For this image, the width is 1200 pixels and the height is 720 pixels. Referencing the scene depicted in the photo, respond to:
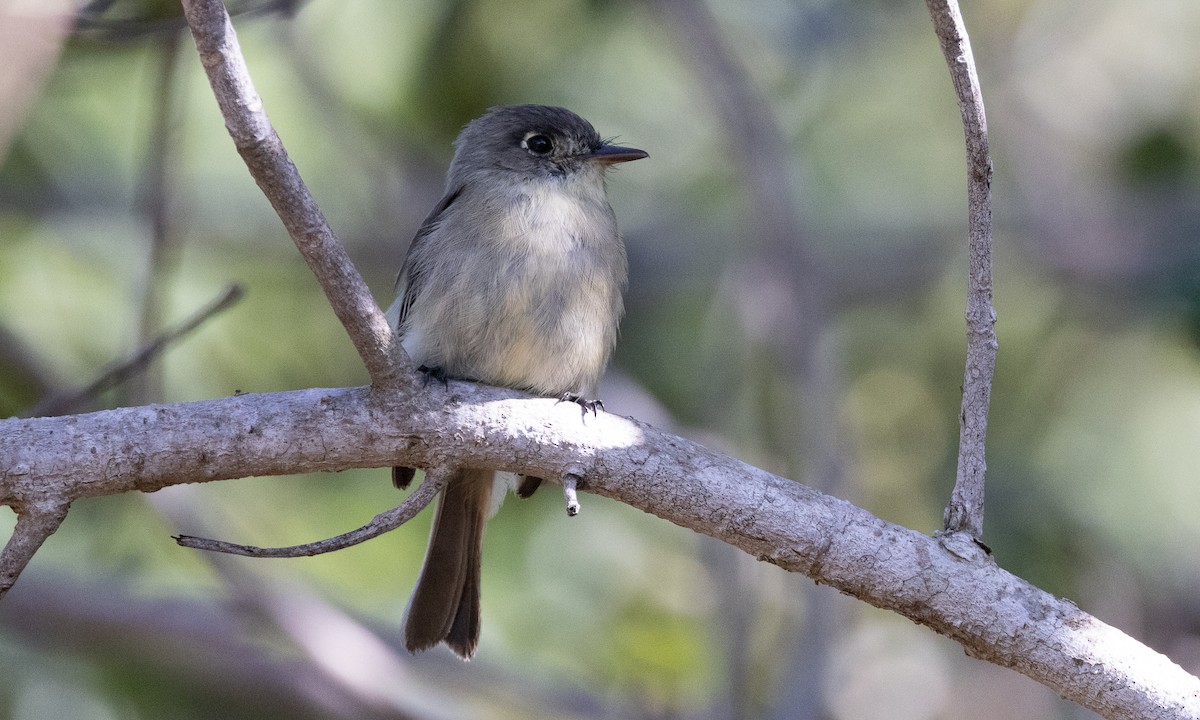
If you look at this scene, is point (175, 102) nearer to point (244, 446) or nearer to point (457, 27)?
point (457, 27)

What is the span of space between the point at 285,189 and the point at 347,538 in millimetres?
655

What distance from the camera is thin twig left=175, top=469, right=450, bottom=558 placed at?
7.51 ft

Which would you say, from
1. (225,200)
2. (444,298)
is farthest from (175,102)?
(444,298)

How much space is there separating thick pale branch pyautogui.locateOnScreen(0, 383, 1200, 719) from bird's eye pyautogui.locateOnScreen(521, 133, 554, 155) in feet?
5.05

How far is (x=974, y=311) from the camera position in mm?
2551

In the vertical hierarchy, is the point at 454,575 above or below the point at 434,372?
below

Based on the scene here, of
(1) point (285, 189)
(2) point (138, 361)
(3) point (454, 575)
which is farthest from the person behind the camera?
(3) point (454, 575)

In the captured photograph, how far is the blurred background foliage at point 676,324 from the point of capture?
530 cm

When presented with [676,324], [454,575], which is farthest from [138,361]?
[676,324]

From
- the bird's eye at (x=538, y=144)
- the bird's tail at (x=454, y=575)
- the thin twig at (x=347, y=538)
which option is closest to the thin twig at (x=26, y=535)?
the thin twig at (x=347, y=538)

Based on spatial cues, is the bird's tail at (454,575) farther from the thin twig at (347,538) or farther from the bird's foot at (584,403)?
the thin twig at (347,538)

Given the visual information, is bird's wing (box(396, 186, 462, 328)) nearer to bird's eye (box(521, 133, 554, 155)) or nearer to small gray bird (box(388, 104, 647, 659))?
small gray bird (box(388, 104, 647, 659))

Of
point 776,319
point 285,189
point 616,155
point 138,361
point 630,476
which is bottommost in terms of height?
point 138,361

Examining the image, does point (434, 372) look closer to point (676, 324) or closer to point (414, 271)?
point (414, 271)
